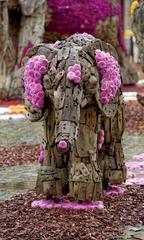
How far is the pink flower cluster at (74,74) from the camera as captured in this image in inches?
226

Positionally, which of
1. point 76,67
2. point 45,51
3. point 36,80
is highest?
point 45,51

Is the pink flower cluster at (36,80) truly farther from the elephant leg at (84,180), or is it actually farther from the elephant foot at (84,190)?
the elephant foot at (84,190)

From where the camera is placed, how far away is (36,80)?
602 cm

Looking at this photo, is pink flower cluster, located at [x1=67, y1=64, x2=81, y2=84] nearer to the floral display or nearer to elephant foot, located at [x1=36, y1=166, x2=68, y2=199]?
elephant foot, located at [x1=36, y1=166, x2=68, y2=199]

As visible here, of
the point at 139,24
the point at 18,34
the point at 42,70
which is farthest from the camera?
the point at 18,34

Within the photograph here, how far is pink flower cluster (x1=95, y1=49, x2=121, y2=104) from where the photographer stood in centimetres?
609

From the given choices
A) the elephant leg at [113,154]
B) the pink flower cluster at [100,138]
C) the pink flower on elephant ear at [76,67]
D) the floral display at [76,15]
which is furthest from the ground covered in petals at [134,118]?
the pink flower on elephant ear at [76,67]

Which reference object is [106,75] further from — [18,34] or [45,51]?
[18,34]

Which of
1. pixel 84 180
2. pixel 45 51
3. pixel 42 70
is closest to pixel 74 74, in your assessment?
pixel 42 70

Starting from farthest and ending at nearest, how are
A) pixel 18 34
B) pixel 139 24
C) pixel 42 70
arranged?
1. pixel 18 34
2. pixel 139 24
3. pixel 42 70

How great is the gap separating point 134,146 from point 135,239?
19.7 ft

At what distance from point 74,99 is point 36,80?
48cm

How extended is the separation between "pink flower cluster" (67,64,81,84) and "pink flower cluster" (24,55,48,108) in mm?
337

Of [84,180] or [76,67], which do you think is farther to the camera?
[84,180]
